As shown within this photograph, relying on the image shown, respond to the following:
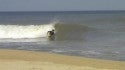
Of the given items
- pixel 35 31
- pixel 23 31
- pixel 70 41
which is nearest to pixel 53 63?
pixel 70 41

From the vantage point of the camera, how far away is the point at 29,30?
27219 millimetres

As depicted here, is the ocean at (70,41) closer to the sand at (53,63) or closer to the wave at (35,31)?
the wave at (35,31)

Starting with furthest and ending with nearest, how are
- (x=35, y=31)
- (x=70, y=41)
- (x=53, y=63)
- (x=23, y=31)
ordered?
(x=23, y=31), (x=35, y=31), (x=70, y=41), (x=53, y=63)

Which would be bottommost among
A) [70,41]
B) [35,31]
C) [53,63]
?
[53,63]

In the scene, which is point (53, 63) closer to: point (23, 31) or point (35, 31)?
point (35, 31)

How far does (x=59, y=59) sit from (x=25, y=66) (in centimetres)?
232

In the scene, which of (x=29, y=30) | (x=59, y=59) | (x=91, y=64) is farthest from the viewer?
(x=29, y=30)

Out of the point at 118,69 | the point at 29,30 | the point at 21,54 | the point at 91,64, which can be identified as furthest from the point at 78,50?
the point at 29,30

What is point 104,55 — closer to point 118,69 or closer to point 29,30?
point 118,69

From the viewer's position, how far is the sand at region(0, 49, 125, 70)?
33.9 feet

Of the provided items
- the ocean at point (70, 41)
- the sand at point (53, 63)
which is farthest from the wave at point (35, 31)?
the sand at point (53, 63)

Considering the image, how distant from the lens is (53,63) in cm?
1134

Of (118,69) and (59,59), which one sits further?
(59,59)

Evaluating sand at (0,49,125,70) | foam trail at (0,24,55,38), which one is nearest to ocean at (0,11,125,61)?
foam trail at (0,24,55,38)
